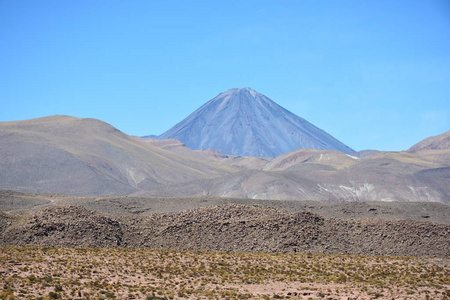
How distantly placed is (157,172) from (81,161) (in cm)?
2066

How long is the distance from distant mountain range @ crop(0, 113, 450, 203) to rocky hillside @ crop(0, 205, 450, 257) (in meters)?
57.0

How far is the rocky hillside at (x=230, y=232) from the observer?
37.7m

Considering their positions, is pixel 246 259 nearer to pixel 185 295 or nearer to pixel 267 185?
pixel 185 295

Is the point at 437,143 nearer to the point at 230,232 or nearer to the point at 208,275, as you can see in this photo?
the point at 230,232

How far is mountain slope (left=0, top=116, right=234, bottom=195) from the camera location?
115 m

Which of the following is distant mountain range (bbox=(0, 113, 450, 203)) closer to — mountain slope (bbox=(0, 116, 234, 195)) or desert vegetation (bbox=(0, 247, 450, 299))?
mountain slope (bbox=(0, 116, 234, 195))

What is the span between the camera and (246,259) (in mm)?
33094

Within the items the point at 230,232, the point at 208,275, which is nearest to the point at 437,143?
the point at 230,232

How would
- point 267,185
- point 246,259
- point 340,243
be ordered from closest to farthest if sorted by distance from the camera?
1. point 246,259
2. point 340,243
3. point 267,185

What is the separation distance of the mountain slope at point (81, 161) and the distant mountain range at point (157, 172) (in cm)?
18

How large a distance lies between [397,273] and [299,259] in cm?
606

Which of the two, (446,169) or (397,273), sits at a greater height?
(446,169)

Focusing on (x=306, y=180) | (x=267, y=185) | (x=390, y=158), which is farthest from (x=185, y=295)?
(x=390, y=158)

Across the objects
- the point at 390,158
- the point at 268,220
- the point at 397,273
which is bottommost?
the point at 397,273
